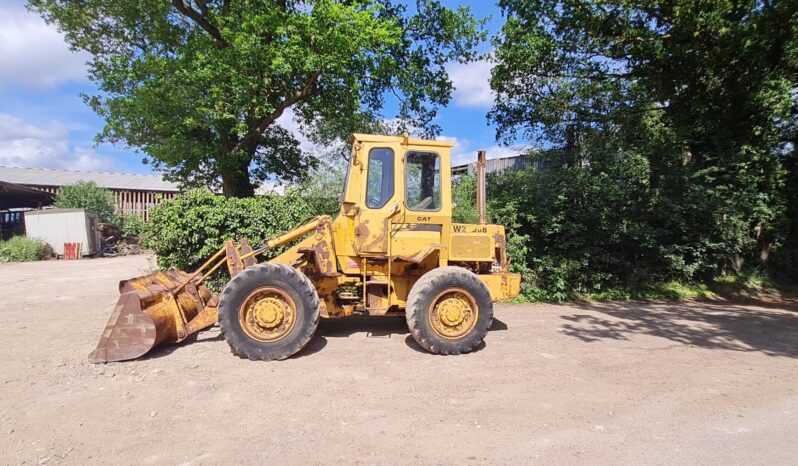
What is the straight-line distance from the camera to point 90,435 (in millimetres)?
3307

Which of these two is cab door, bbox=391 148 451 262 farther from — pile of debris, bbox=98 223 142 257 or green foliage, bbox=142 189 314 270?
pile of debris, bbox=98 223 142 257

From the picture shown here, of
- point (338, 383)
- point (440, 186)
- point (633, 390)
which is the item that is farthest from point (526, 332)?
point (338, 383)

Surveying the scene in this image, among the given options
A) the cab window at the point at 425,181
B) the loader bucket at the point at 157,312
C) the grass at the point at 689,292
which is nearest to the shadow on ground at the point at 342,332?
the loader bucket at the point at 157,312

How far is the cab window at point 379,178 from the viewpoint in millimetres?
5605

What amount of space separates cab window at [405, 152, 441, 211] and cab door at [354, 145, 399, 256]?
27 cm

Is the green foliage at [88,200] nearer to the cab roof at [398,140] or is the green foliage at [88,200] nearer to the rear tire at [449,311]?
the cab roof at [398,140]

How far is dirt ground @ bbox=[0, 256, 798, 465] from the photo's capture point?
3146mm

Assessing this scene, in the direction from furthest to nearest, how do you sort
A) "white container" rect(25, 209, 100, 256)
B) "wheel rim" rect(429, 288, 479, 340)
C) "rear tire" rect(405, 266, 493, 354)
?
"white container" rect(25, 209, 100, 256) → "wheel rim" rect(429, 288, 479, 340) → "rear tire" rect(405, 266, 493, 354)

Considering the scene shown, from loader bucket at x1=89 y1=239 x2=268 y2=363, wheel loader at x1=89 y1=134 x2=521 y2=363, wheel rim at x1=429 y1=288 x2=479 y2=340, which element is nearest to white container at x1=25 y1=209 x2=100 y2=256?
loader bucket at x1=89 y1=239 x2=268 y2=363

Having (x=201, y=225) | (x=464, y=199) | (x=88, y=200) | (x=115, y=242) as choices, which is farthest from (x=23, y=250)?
(x=464, y=199)

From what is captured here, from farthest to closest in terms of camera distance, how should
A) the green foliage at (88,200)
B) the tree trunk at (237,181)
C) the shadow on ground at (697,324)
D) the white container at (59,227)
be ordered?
the green foliage at (88,200) → the white container at (59,227) → the tree trunk at (237,181) → the shadow on ground at (697,324)

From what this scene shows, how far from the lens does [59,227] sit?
63.4 feet

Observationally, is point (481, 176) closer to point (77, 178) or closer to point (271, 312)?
point (271, 312)

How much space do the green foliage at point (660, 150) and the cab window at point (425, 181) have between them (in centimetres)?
453
